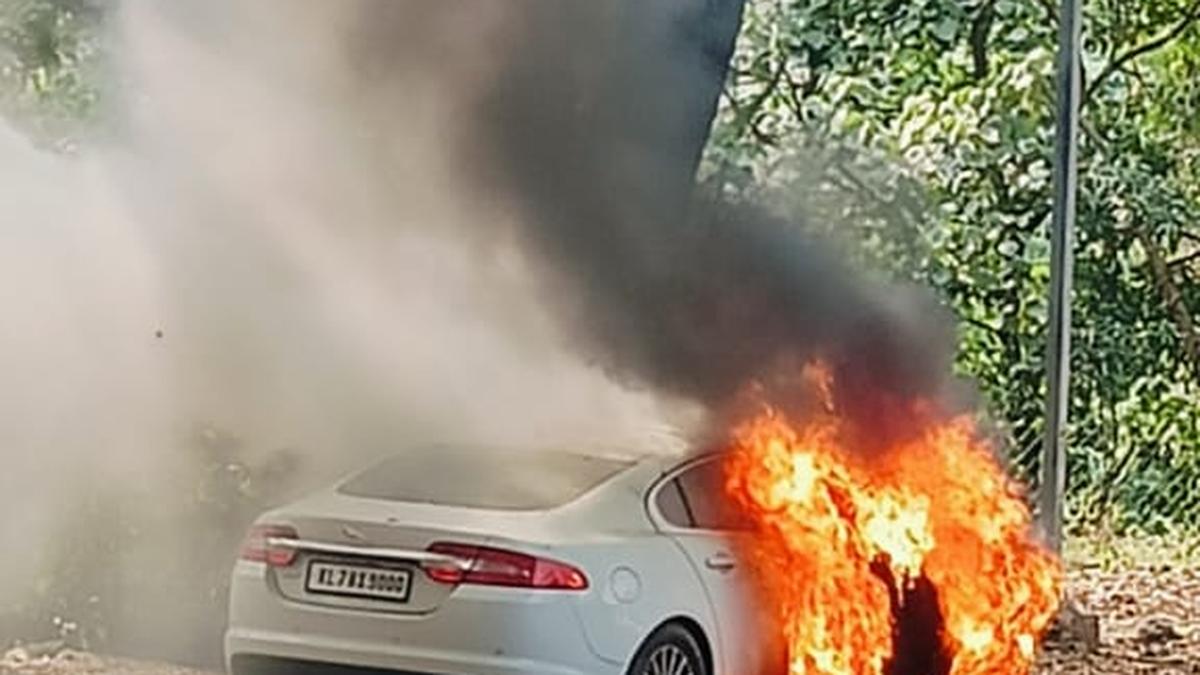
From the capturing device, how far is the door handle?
4387mm

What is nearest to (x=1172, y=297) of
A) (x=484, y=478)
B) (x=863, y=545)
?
(x=863, y=545)

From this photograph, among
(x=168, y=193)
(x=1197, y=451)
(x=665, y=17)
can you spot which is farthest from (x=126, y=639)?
(x=1197, y=451)

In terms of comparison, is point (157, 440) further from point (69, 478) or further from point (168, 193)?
point (168, 193)

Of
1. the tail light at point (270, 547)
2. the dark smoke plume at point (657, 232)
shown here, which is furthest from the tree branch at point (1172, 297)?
the tail light at point (270, 547)

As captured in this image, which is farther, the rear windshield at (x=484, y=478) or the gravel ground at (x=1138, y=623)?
the gravel ground at (x=1138, y=623)

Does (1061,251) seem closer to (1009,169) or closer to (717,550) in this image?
(1009,169)

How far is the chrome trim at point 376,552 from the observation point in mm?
4043

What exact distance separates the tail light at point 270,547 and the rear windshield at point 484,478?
0.56ft

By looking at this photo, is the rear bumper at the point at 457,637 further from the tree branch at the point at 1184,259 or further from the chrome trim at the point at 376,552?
the tree branch at the point at 1184,259

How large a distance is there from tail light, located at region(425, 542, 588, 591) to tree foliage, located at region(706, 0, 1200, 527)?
5.86 ft

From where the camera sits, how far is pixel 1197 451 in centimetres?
659

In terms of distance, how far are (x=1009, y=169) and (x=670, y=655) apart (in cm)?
241

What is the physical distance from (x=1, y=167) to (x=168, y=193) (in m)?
0.37

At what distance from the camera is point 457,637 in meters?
4.02
